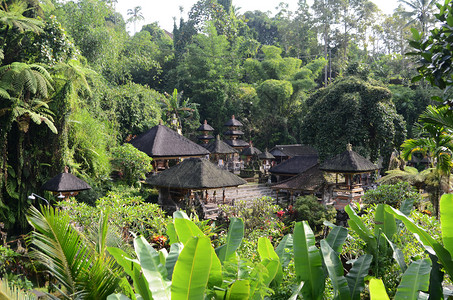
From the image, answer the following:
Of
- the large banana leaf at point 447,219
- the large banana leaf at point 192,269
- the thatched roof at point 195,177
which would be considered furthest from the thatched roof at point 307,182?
the large banana leaf at point 192,269

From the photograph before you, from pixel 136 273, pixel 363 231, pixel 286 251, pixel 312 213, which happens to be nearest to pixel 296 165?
pixel 312 213

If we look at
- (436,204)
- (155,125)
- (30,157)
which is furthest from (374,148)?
(30,157)

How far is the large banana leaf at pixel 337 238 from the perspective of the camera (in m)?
3.90

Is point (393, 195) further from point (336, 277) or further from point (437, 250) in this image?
point (336, 277)

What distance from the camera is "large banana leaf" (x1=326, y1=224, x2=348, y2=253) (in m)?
3.90

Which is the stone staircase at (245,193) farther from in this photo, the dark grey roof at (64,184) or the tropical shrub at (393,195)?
the tropical shrub at (393,195)

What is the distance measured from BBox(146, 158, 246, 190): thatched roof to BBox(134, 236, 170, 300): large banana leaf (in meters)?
10.1

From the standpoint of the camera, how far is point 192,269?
7.75ft

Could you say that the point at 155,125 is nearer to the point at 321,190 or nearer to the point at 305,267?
the point at 321,190

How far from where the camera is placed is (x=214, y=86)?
31203 mm

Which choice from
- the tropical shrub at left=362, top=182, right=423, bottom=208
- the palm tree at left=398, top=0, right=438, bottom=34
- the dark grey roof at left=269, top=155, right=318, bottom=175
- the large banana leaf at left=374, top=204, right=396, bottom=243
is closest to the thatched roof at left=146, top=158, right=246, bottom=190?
the tropical shrub at left=362, top=182, right=423, bottom=208

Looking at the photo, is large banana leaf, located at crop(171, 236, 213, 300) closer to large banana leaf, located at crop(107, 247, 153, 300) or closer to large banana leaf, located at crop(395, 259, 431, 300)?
large banana leaf, located at crop(107, 247, 153, 300)

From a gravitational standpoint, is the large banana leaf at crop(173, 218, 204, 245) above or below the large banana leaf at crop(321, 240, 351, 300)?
above

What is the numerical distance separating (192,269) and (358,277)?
1841 millimetres
